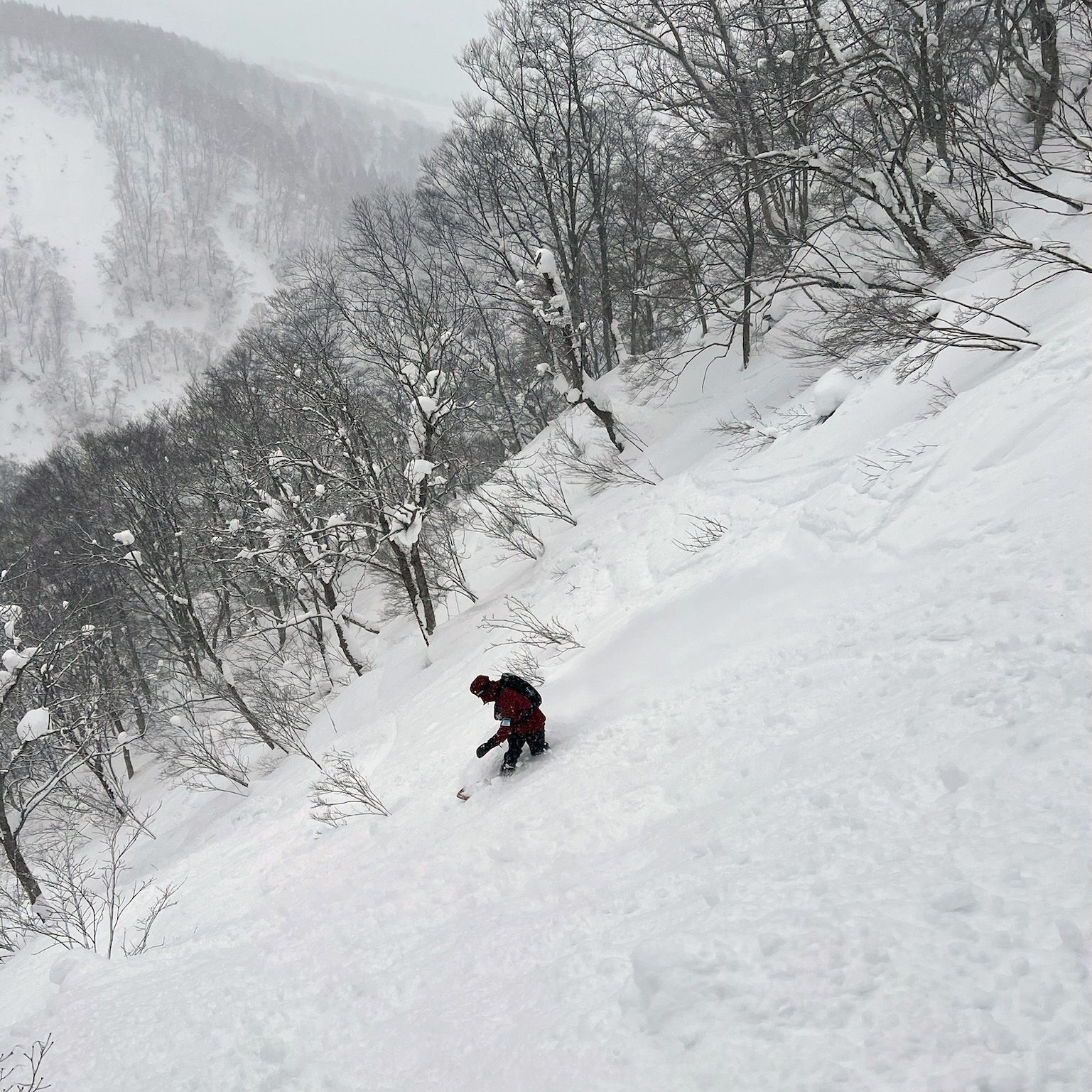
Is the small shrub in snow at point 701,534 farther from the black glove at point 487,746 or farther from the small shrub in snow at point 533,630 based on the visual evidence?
the black glove at point 487,746

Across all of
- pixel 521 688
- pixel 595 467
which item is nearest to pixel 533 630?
pixel 521 688

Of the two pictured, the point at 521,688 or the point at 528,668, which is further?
the point at 528,668

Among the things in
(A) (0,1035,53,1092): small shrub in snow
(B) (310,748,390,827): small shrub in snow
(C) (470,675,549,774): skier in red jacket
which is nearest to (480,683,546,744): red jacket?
(C) (470,675,549,774): skier in red jacket

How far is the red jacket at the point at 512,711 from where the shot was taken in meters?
5.98

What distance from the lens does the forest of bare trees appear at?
9422mm

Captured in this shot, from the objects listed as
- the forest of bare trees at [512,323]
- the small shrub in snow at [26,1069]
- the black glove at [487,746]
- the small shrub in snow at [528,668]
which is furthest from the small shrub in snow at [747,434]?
the small shrub in snow at [26,1069]

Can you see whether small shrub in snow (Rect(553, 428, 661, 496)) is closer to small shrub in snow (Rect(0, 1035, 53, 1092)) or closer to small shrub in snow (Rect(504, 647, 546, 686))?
small shrub in snow (Rect(504, 647, 546, 686))

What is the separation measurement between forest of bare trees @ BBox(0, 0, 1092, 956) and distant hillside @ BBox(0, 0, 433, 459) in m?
61.3

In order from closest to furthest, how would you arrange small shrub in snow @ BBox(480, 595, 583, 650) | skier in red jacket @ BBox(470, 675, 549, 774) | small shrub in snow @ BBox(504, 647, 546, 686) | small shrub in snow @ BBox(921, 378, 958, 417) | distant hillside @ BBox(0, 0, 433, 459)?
skier in red jacket @ BBox(470, 675, 549, 774), small shrub in snow @ BBox(921, 378, 958, 417), small shrub in snow @ BBox(504, 647, 546, 686), small shrub in snow @ BBox(480, 595, 583, 650), distant hillside @ BBox(0, 0, 433, 459)

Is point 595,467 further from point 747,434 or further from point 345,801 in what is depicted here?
point 345,801

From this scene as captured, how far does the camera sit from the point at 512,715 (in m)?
5.97

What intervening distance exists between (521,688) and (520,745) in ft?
1.92

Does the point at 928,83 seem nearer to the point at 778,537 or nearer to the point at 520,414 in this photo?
the point at 778,537

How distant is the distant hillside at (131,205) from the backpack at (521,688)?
78351 mm
